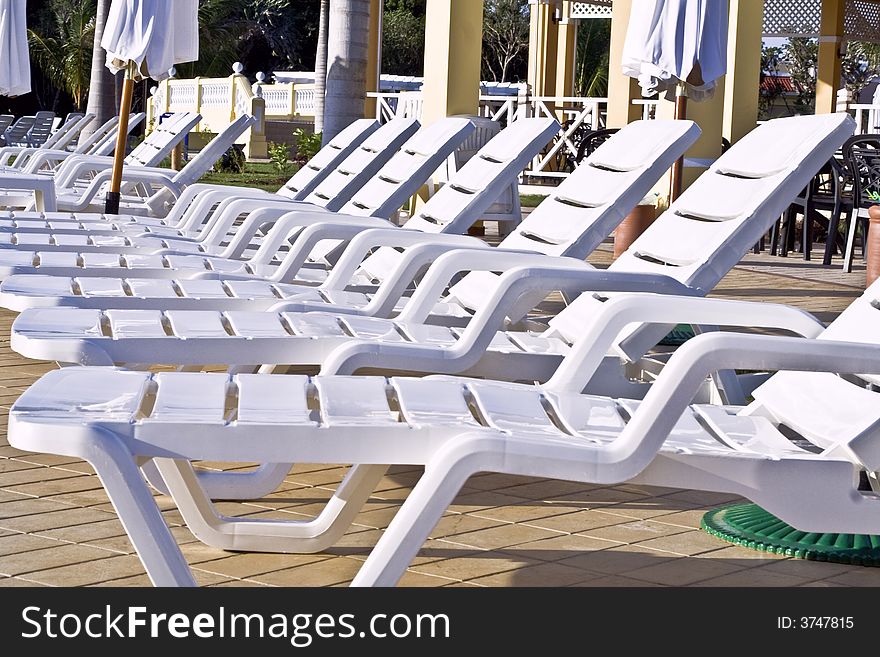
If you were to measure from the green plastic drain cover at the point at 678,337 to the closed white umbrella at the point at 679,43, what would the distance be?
136cm

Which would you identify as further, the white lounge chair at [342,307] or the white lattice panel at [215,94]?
the white lattice panel at [215,94]

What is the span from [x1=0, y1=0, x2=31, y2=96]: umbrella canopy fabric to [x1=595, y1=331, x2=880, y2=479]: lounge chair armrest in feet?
34.7

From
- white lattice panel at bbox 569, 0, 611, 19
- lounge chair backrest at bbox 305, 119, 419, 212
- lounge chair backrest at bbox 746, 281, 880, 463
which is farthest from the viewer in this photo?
white lattice panel at bbox 569, 0, 611, 19

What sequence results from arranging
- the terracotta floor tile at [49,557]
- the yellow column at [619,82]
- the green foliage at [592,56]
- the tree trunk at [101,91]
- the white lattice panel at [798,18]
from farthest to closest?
the green foliage at [592,56], the white lattice panel at [798,18], the tree trunk at [101,91], the yellow column at [619,82], the terracotta floor tile at [49,557]

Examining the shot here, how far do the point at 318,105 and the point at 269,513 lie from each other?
20337 millimetres

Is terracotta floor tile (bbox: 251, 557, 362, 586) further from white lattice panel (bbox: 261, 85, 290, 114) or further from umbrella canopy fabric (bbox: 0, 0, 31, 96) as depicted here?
white lattice panel (bbox: 261, 85, 290, 114)

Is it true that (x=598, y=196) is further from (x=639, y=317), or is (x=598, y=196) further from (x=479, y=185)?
(x=639, y=317)

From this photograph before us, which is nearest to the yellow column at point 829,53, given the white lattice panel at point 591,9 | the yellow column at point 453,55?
the white lattice panel at point 591,9

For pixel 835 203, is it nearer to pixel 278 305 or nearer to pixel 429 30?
pixel 429 30

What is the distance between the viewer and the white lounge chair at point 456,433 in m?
2.12

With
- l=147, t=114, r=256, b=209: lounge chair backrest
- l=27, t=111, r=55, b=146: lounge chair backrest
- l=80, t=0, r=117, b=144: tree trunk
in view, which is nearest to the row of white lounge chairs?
l=147, t=114, r=256, b=209: lounge chair backrest

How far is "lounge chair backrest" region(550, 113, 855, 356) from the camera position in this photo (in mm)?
3885

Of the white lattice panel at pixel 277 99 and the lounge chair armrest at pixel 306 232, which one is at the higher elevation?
the white lattice panel at pixel 277 99

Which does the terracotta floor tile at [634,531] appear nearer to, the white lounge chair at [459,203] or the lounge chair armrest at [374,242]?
the lounge chair armrest at [374,242]
